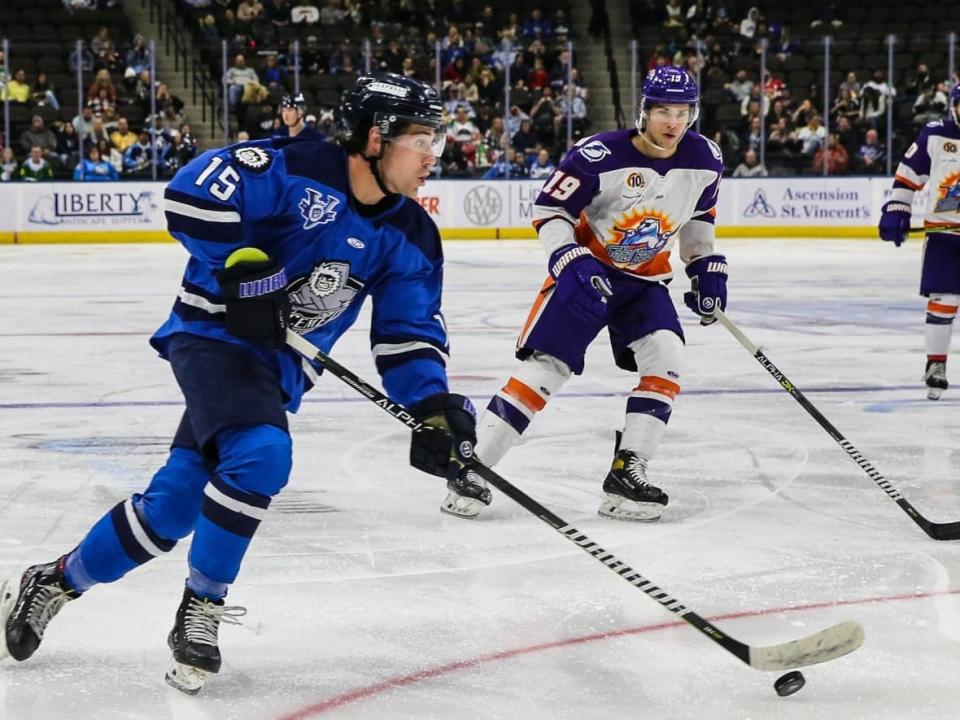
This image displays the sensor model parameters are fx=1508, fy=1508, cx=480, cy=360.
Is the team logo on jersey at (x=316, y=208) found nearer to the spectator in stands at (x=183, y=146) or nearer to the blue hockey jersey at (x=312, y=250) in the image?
the blue hockey jersey at (x=312, y=250)

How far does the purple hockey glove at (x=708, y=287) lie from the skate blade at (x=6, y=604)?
80.2 inches

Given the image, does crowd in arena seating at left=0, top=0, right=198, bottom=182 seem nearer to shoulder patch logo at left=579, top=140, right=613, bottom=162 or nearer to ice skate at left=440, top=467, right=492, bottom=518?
shoulder patch logo at left=579, top=140, right=613, bottom=162

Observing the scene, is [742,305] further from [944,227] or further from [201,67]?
[201,67]

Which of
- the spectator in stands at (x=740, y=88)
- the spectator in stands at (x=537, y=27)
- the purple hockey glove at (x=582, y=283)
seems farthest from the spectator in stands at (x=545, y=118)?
the purple hockey glove at (x=582, y=283)

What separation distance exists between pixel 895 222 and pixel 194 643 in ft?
14.3

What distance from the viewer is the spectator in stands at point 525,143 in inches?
587

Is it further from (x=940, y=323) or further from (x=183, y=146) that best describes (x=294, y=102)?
(x=183, y=146)

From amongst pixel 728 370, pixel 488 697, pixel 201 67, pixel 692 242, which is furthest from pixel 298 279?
pixel 201 67

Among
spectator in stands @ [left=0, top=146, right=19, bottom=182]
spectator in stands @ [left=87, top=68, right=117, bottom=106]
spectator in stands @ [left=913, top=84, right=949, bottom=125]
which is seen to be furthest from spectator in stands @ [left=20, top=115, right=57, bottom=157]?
spectator in stands @ [left=913, top=84, right=949, bottom=125]

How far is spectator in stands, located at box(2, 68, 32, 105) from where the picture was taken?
1462 cm

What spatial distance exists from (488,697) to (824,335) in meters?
5.43

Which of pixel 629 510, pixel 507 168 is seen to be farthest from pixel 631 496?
pixel 507 168

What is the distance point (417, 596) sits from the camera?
294cm

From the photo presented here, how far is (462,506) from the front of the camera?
12.1ft
